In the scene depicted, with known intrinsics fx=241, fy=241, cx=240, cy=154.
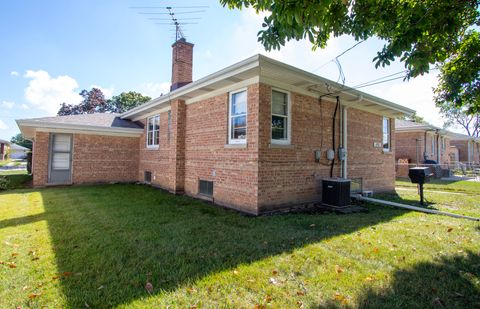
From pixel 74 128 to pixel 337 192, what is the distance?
39.5 ft

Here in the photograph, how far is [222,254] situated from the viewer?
3.69m

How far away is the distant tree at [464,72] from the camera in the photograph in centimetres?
587

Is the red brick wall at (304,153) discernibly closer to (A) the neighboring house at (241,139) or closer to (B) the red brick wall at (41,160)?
(A) the neighboring house at (241,139)

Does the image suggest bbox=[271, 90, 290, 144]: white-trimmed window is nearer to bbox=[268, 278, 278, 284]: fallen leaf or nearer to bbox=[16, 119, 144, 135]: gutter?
bbox=[268, 278, 278, 284]: fallen leaf

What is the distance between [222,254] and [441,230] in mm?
4701

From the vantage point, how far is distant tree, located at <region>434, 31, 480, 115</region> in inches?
231

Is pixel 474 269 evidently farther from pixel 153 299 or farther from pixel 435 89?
pixel 435 89

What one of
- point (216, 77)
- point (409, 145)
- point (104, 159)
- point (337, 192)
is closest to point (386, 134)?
point (337, 192)

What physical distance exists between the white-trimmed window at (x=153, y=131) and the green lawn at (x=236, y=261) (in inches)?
240

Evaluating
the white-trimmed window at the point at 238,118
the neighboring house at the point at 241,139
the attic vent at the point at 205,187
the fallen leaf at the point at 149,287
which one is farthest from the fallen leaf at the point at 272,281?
the attic vent at the point at 205,187

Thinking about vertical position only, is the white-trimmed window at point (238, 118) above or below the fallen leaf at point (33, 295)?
above

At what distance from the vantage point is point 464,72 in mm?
5945

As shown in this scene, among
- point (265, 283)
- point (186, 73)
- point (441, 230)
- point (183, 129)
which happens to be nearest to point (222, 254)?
point (265, 283)

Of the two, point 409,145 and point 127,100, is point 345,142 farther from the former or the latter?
point 127,100
